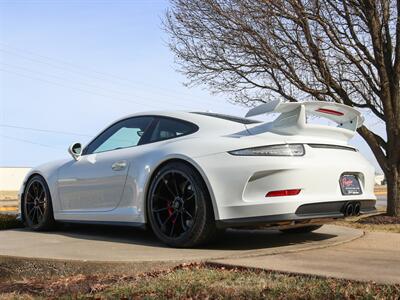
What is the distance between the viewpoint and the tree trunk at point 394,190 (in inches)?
425

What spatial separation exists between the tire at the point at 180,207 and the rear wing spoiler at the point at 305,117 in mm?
838

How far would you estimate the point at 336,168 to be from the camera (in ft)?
15.6

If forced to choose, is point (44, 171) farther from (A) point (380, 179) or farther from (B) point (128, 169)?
(A) point (380, 179)

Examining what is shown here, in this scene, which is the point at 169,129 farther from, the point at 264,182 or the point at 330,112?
the point at 330,112

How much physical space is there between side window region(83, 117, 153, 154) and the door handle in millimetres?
265

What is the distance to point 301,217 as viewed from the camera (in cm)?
454

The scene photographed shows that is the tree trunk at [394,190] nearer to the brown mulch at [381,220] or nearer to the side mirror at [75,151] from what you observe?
the brown mulch at [381,220]

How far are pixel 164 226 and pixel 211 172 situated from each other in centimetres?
77

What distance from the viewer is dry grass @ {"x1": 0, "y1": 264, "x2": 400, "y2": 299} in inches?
123

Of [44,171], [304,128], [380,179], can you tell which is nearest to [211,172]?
[304,128]

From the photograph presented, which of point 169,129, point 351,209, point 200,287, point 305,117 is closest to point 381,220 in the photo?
point 351,209

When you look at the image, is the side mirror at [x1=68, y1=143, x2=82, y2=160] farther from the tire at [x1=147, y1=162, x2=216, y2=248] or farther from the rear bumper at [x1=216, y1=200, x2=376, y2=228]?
the rear bumper at [x1=216, y1=200, x2=376, y2=228]

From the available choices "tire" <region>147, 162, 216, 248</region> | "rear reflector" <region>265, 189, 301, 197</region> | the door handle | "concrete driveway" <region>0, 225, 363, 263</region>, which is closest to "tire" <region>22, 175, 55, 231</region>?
"concrete driveway" <region>0, 225, 363, 263</region>

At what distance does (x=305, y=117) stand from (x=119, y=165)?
6.40 ft
